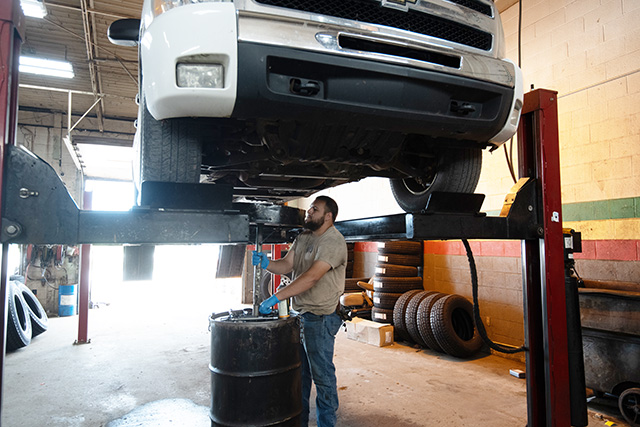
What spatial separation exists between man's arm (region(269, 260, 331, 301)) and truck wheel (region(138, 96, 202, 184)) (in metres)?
1.05

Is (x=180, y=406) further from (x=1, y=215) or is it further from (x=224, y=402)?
(x=1, y=215)

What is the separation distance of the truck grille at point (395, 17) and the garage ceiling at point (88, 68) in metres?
3.90

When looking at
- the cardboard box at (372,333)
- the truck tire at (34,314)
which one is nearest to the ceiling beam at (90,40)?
the truck tire at (34,314)

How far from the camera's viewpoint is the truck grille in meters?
1.40

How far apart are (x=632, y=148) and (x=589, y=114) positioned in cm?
56

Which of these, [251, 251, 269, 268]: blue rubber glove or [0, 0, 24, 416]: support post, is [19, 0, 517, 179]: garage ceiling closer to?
[251, 251, 269, 268]: blue rubber glove

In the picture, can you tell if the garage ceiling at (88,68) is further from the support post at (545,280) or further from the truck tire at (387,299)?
the truck tire at (387,299)

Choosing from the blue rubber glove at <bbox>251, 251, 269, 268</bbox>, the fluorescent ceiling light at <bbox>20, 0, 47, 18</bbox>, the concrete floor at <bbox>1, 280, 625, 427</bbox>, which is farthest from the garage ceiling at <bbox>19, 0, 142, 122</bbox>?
the blue rubber glove at <bbox>251, 251, 269, 268</bbox>

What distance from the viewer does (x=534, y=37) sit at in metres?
4.52

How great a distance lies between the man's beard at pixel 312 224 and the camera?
2744 mm

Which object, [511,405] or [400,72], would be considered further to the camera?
[511,405]

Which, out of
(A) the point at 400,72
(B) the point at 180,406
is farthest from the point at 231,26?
(B) the point at 180,406

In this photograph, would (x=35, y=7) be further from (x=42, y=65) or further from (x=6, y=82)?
(x=6, y=82)

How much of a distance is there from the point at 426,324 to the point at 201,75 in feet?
13.7
